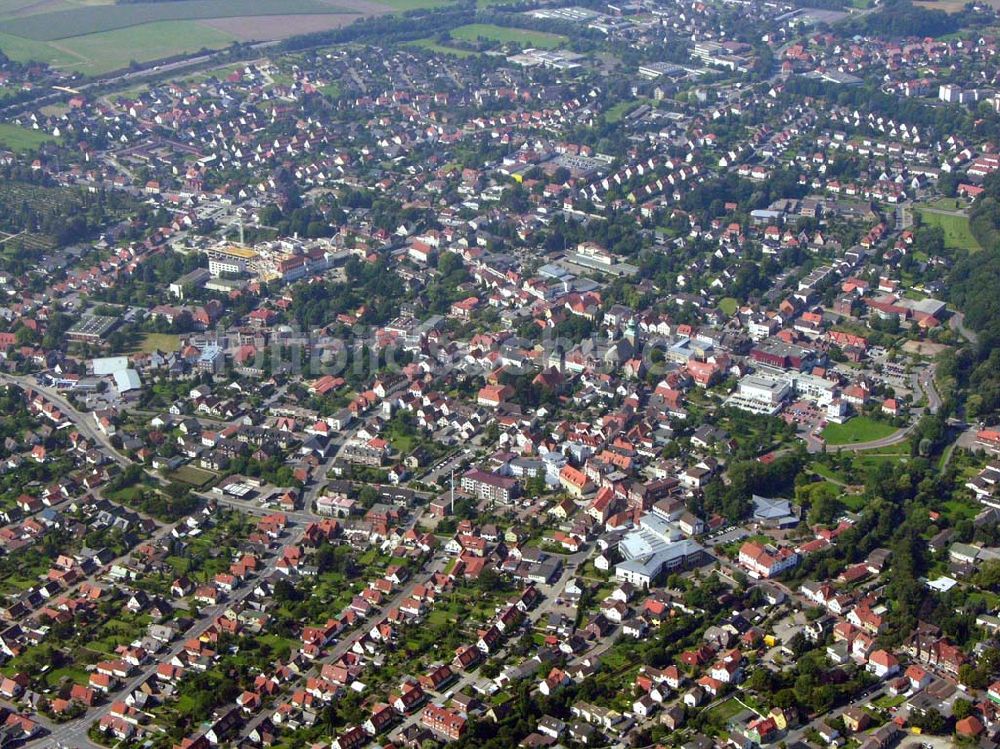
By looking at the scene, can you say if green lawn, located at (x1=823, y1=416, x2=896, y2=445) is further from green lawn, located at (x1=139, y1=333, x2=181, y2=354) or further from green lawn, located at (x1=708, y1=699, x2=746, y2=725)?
green lawn, located at (x1=139, y1=333, x2=181, y2=354)

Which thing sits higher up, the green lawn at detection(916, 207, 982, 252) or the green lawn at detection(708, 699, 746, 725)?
the green lawn at detection(708, 699, 746, 725)

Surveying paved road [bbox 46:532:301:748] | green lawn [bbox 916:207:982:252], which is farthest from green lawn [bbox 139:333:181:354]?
green lawn [bbox 916:207:982:252]

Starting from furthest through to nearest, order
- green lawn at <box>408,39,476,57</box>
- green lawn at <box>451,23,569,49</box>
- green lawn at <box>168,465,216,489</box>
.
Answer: green lawn at <box>451,23,569,49</box> → green lawn at <box>408,39,476,57</box> → green lawn at <box>168,465,216,489</box>

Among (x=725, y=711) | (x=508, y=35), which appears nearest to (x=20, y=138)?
(x=508, y=35)

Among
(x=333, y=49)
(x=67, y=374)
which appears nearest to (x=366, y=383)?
(x=67, y=374)

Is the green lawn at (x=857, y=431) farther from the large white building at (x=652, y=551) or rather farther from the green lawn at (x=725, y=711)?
the green lawn at (x=725, y=711)
